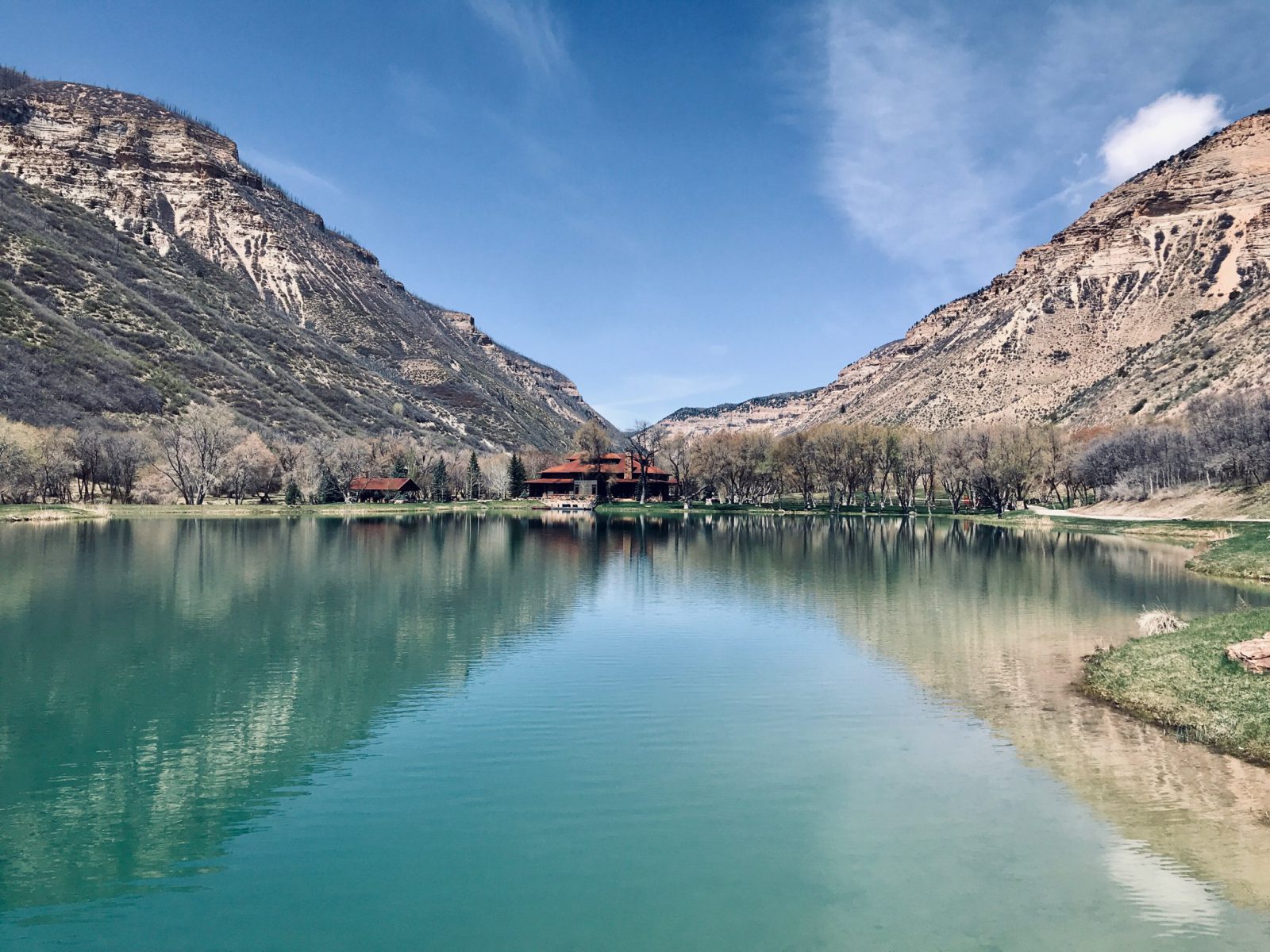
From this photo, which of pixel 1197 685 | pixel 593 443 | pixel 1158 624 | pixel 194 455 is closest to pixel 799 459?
pixel 593 443

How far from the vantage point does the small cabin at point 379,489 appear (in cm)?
12575

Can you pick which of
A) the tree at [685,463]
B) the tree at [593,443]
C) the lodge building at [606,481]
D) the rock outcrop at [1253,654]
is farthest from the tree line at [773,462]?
the rock outcrop at [1253,654]

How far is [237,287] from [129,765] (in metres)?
198

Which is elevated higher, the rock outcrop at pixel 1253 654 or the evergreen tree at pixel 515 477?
the evergreen tree at pixel 515 477

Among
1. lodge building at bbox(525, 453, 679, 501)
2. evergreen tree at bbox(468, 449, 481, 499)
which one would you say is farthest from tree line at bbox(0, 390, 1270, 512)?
lodge building at bbox(525, 453, 679, 501)

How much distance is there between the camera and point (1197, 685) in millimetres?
17609

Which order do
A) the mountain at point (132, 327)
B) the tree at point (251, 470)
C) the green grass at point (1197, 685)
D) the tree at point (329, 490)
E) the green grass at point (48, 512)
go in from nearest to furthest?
the green grass at point (1197, 685) < the green grass at point (48, 512) < the tree at point (251, 470) < the tree at point (329, 490) < the mountain at point (132, 327)

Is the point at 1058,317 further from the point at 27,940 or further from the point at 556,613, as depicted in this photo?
the point at 27,940

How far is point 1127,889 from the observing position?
10.5m

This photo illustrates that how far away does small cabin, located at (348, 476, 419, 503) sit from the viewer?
12575 cm

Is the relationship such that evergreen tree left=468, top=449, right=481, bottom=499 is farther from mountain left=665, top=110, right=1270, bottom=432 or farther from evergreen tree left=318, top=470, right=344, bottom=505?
mountain left=665, top=110, right=1270, bottom=432

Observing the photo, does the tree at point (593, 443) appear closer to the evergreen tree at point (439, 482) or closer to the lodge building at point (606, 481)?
the lodge building at point (606, 481)

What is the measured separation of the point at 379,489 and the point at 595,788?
394 feet

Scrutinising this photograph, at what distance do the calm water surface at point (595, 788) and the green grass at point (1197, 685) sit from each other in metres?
0.80
